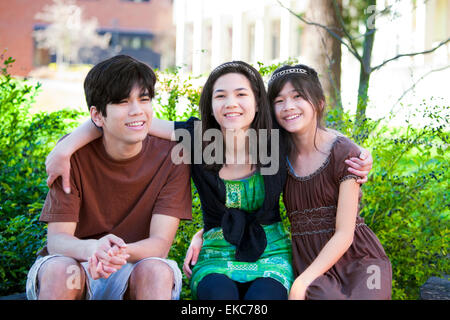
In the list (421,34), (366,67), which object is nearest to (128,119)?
(366,67)

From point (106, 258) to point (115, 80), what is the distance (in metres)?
0.79

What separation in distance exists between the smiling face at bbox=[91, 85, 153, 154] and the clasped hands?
504 mm

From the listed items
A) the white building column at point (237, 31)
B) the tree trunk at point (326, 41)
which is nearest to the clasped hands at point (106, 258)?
the tree trunk at point (326, 41)

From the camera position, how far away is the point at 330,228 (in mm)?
2572

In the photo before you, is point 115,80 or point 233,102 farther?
point 233,102

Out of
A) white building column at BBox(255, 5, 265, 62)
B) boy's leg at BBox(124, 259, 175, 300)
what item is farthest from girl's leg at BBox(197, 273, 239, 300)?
white building column at BBox(255, 5, 265, 62)

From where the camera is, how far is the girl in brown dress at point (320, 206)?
7.81 feet

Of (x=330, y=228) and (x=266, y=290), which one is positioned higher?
(x=330, y=228)

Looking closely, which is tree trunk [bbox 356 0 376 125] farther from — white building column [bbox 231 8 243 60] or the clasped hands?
white building column [bbox 231 8 243 60]

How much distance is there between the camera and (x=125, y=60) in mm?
2439

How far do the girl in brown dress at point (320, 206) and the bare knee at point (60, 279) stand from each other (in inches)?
34.9

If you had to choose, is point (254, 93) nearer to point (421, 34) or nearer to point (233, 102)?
point (233, 102)

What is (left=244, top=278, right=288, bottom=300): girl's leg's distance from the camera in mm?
2283

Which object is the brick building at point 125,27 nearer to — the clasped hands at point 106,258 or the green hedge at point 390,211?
the green hedge at point 390,211
